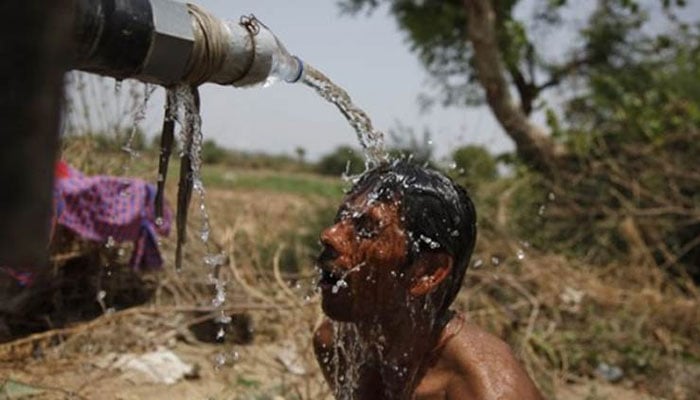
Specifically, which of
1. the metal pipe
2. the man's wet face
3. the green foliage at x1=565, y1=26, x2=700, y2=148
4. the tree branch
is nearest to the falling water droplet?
the man's wet face

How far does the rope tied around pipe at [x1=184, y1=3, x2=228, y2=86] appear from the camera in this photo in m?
1.68

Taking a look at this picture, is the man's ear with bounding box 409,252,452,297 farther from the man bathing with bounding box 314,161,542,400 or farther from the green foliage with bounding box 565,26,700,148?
the green foliage with bounding box 565,26,700,148

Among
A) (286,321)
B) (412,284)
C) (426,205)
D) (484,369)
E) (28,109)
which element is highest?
(28,109)

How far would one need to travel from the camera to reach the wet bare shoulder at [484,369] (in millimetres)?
2199

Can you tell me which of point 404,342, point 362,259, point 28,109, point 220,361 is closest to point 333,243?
point 362,259

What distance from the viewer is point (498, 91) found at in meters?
10.9

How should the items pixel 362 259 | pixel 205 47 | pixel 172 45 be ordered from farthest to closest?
1. pixel 362 259
2. pixel 205 47
3. pixel 172 45

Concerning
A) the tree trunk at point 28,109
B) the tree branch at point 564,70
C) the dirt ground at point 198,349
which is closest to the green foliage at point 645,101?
the tree branch at point 564,70

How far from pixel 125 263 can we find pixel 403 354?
11.9ft

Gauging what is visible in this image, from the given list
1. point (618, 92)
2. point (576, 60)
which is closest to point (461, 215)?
point (618, 92)

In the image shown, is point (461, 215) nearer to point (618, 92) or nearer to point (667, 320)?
point (667, 320)

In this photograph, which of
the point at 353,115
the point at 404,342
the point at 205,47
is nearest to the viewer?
the point at 205,47

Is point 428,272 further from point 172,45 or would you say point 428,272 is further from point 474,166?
point 474,166

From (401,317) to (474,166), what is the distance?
563cm
